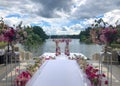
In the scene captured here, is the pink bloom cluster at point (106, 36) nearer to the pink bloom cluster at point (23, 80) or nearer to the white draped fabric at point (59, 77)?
the white draped fabric at point (59, 77)

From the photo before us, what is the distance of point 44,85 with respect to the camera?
13.0 feet

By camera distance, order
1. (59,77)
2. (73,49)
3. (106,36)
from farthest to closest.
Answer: (73,49) → (106,36) → (59,77)

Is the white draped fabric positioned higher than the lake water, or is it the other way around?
the white draped fabric

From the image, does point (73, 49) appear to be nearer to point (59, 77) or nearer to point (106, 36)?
point (106, 36)

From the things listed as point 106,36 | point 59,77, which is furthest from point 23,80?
point 106,36

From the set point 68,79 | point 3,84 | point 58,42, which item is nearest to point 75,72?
point 68,79

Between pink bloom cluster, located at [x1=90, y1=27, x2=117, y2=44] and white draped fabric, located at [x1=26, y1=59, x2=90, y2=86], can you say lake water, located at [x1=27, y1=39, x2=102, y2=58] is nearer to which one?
pink bloom cluster, located at [x1=90, y1=27, x2=117, y2=44]

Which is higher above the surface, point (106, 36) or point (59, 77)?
point (106, 36)

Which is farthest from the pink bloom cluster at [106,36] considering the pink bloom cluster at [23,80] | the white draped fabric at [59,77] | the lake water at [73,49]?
the lake water at [73,49]

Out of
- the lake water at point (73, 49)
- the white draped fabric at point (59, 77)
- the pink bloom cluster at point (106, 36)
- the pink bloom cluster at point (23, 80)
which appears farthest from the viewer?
the lake water at point (73, 49)

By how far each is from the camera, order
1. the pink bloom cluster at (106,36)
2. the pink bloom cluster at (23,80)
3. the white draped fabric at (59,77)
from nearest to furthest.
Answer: the white draped fabric at (59,77), the pink bloom cluster at (23,80), the pink bloom cluster at (106,36)

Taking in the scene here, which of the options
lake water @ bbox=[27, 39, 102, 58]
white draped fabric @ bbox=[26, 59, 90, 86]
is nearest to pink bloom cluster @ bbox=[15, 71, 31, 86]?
white draped fabric @ bbox=[26, 59, 90, 86]

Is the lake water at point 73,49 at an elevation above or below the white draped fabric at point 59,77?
below

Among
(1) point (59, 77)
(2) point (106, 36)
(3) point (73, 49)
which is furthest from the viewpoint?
(3) point (73, 49)
